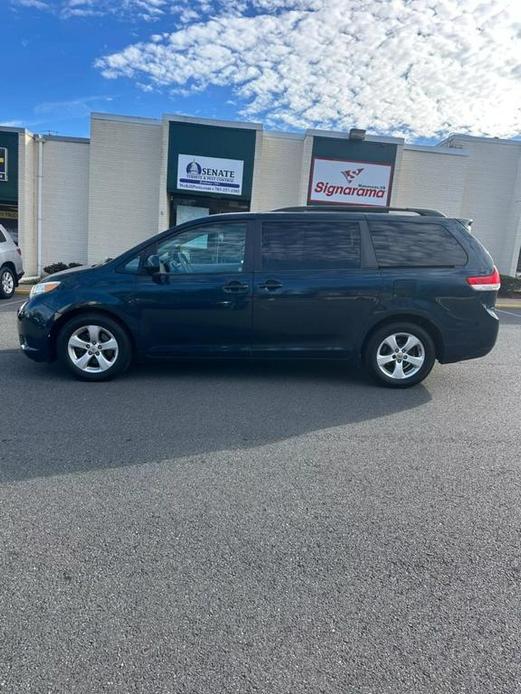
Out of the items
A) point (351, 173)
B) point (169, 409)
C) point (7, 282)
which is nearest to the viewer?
point (169, 409)

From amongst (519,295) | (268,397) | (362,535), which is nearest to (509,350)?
(268,397)

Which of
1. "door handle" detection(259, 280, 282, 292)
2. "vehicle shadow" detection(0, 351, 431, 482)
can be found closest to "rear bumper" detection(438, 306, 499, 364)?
"vehicle shadow" detection(0, 351, 431, 482)

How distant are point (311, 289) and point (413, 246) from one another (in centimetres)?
129

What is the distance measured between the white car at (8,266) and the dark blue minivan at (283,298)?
6532 mm

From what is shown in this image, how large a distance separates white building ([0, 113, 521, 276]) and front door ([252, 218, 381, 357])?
430 inches

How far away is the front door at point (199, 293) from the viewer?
17.7 feet

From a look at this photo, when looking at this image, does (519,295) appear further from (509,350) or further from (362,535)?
(362,535)

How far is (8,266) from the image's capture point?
449 inches

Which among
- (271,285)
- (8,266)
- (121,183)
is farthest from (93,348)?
(121,183)

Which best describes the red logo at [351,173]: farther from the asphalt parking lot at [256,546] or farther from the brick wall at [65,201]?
the asphalt parking lot at [256,546]

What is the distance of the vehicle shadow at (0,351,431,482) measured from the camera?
3.76 meters

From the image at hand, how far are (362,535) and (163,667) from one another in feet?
4.38

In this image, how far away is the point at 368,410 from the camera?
16.1 feet

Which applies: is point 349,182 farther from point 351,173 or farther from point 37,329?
point 37,329
